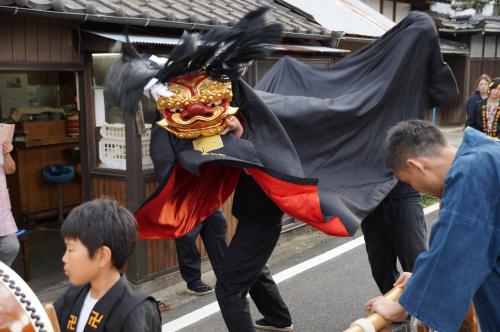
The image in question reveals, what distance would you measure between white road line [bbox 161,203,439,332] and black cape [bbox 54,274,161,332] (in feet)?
8.08

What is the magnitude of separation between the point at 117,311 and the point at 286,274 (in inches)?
155

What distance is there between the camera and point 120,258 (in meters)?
2.38

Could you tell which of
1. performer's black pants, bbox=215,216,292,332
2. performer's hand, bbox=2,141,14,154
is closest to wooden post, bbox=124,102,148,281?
performer's hand, bbox=2,141,14,154

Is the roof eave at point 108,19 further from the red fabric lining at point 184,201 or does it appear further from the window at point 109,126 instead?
the red fabric lining at point 184,201

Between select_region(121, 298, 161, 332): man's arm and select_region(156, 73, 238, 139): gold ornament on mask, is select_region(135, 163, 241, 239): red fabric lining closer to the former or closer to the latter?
select_region(156, 73, 238, 139): gold ornament on mask

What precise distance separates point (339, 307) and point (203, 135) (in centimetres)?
239

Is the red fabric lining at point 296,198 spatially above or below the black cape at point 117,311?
above

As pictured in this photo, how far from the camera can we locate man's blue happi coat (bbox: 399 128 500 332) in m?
2.06

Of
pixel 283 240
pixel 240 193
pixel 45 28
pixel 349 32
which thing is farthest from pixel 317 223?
pixel 349 32

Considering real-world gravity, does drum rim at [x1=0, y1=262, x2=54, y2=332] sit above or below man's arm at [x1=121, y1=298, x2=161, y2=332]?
above

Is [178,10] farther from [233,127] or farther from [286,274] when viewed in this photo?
[286,274]

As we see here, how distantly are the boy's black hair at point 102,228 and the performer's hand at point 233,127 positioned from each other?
1.34 metres

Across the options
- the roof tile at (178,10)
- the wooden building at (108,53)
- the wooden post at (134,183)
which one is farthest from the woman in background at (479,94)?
the wooden post at (134,183)

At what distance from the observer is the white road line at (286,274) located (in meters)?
4.88
